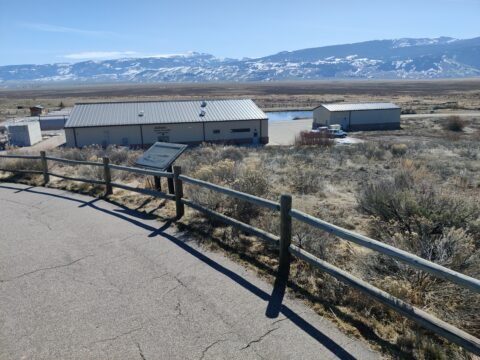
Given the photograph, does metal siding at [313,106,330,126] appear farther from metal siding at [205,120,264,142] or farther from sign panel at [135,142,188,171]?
sign panel at [135,142,188,171]

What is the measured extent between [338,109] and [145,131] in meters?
26.9

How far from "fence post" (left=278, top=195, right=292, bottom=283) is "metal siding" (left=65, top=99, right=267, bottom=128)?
1347 inches

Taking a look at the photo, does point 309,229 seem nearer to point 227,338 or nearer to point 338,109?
point 227,338

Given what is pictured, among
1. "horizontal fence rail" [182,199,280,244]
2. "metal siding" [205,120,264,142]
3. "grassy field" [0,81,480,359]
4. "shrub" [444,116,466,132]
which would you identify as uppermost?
"horizontal fence rail" [182,199,280,244]

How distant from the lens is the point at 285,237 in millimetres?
5664

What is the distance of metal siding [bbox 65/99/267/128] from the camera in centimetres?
3775

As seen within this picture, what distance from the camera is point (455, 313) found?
4516 millimetres

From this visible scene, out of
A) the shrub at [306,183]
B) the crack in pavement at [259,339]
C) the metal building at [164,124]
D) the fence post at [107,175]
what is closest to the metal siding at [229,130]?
the metal building at [164,124]

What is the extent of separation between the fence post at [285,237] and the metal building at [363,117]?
47.4 metres

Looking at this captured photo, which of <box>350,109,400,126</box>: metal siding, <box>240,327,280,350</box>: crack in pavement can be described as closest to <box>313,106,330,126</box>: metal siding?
<box>350,109,400,126</box>: metal siding

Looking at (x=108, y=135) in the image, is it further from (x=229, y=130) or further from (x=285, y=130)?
(x=285, y=130)

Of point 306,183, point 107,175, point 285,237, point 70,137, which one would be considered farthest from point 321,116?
point 285,237

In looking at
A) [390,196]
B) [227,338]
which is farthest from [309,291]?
[390,196]

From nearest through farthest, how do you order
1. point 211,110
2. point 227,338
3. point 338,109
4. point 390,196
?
point 227,338, point 390,196, point 211,110, point 338,109
